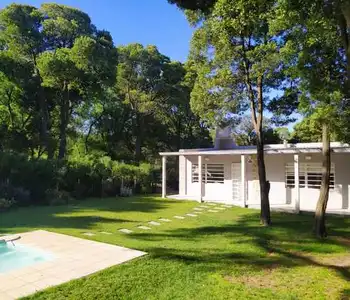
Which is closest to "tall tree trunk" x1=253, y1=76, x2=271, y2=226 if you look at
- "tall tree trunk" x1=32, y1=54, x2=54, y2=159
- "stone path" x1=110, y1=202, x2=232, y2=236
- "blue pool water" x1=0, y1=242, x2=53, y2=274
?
"stone path" x1=110, y1=202, x2=232, y2=236

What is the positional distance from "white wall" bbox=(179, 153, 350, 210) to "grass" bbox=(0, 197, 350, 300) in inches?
84.2

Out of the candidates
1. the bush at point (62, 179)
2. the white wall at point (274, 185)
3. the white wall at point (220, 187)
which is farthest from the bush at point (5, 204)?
the white wall at point (274, 185)

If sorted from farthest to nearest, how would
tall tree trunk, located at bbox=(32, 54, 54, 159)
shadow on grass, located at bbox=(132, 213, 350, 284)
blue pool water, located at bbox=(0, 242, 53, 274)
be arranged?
tall tree trunk, located at bbox=(32, 54, 54, 159) < blue pool water, located at bbox=(0, 242, 53, 274) < shadow on grass, located at bbox=(132, 213, 350, 284)

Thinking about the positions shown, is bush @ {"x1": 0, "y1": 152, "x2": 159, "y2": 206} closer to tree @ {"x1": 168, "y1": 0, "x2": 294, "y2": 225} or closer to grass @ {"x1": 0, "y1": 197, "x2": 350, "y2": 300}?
grass @ {"x1": 0, "y1": 197, "x2": 350, "y2": 300}

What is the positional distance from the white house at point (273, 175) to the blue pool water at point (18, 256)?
10.2 meters

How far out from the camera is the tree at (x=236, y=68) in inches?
384

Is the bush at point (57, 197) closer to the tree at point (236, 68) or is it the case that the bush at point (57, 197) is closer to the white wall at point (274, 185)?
the white wall at point (274, 185)

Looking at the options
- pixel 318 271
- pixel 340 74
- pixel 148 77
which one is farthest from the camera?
pixel 148 77

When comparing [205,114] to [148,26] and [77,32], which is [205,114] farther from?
[77,32]

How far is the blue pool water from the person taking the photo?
22.5 ft

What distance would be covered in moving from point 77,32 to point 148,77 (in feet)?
20.0

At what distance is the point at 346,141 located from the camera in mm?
9266

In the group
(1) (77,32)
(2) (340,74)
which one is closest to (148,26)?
(2) (340,74)

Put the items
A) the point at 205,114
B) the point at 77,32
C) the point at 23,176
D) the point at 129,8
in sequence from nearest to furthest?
the point at 129,8, the point at 205,114, the point at 23,176, the point at 77,32
